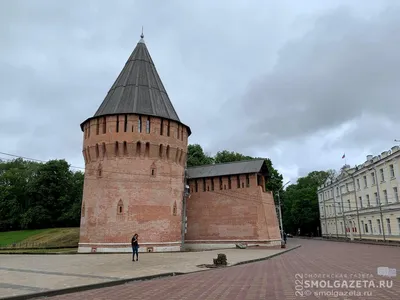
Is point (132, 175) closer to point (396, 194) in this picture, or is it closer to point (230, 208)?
Result: point (230, 208)

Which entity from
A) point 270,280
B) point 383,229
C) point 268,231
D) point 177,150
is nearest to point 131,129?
point 177,150

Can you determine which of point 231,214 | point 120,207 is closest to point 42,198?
point 120,207

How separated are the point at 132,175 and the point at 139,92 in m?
8.36

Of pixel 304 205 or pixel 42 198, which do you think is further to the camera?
pixel 304 205

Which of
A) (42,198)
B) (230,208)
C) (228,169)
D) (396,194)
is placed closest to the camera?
(396,194)

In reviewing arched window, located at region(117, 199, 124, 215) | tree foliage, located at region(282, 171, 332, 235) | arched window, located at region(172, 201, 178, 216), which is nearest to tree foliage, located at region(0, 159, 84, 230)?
arched window, located at region(172, 201, 178, 216)

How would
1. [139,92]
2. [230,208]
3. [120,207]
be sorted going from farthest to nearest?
[230,208]
[139,92]
[120,207]

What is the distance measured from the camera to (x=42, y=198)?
6028cm

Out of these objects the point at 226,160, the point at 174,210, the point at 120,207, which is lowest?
the point at 174,210

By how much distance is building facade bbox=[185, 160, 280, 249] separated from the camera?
34.3m

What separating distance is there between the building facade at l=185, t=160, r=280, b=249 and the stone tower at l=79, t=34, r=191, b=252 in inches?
230

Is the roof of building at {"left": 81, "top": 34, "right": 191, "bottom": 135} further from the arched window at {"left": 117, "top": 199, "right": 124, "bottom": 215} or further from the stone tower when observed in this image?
the arched window at {"left": 117, "top": 199, "right": 124, "bottom": 215}

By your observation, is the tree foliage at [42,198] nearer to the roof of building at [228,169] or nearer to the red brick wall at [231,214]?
the roof of building at [228,169]

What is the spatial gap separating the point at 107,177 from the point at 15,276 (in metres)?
16.6
